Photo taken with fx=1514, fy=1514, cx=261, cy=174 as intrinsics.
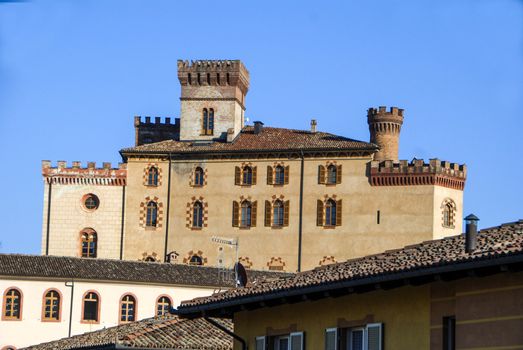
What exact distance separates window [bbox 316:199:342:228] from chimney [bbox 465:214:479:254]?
243ft

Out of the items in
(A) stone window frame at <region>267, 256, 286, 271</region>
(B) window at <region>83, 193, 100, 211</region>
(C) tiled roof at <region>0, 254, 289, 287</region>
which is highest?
(B) window at <region>83, 193, 100, 211</region>

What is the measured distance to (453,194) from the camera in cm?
9794

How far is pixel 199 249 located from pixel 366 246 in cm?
1132

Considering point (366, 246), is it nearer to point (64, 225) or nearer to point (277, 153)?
point (277, 153)

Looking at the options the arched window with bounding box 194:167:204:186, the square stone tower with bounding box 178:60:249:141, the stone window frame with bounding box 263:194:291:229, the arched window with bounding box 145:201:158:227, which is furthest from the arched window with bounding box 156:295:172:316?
the square stone tower with bounding box 178:60:249:141

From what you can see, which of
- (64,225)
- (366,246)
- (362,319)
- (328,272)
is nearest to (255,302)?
(328,272)

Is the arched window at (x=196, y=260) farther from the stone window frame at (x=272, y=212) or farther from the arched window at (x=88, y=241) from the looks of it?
the arched window at (x=88, y=241)

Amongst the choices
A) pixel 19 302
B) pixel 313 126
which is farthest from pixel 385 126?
pixel 19 302

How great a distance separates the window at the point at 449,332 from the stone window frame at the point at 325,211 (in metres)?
74.6

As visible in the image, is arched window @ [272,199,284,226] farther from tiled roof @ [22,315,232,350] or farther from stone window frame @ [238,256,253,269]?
tiled roof @ [22,315,232,350]

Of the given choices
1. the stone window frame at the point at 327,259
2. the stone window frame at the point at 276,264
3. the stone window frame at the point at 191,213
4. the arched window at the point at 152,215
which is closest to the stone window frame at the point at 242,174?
the stone window frame at the point at 191,213

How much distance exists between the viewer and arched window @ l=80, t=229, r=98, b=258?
100750 millimetres

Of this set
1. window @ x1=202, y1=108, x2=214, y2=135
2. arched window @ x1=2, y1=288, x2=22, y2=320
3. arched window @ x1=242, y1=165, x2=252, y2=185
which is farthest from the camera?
window @ x1=202, y1=108, x2=214, y2=135

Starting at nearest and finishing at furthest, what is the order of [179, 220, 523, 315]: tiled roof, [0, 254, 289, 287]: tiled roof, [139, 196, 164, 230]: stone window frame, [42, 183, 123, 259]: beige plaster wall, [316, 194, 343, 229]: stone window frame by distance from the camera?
[179, 220, 523, 315]: tiled roof → [0, 254, 289, 287]: tiled roof → [316, 194, 343, 229]: stone window frame → [42, 183, 123, 259]: beige plaster wall → [139, 196, 164, 230]: stone window frame
